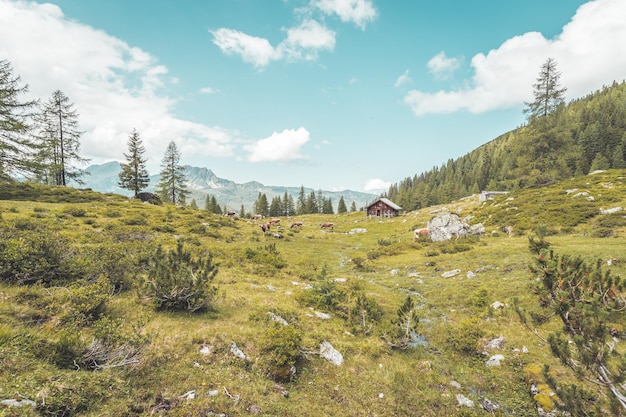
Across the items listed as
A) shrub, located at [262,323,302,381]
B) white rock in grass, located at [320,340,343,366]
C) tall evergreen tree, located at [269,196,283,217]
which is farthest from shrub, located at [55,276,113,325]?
tall evergreen tree, located at [269,196,283,217]

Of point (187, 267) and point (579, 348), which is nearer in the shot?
point (579, 348)

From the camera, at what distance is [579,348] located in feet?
16.1

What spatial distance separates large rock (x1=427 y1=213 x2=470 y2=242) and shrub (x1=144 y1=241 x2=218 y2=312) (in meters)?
28.1

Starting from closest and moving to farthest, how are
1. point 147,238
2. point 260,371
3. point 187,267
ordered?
point 260,371 → point 187,267 → point 147,238

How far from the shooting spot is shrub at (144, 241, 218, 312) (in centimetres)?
1026

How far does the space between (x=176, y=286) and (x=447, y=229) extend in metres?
30.6

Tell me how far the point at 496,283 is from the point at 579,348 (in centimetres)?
1359

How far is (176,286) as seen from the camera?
10.3 m

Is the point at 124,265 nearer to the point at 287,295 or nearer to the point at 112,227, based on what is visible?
the point at 287,295

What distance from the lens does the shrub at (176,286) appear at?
10.3 metres

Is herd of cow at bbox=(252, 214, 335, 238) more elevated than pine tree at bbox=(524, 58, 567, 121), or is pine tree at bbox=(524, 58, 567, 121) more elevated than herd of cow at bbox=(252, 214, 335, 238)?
pine tree at bbox=(524, 58, 567, 121)

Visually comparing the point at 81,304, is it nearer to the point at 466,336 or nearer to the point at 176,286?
the point at 176,286

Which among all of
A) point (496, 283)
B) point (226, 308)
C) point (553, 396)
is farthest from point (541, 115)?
point (226, 308)

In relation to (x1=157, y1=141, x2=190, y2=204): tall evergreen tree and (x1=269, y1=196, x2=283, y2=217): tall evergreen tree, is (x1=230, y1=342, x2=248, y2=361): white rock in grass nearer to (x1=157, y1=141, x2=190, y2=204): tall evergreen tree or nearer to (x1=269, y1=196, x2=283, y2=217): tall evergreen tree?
(x1=157, y1=141, x2=190, y2=204): tall evergreen tree
